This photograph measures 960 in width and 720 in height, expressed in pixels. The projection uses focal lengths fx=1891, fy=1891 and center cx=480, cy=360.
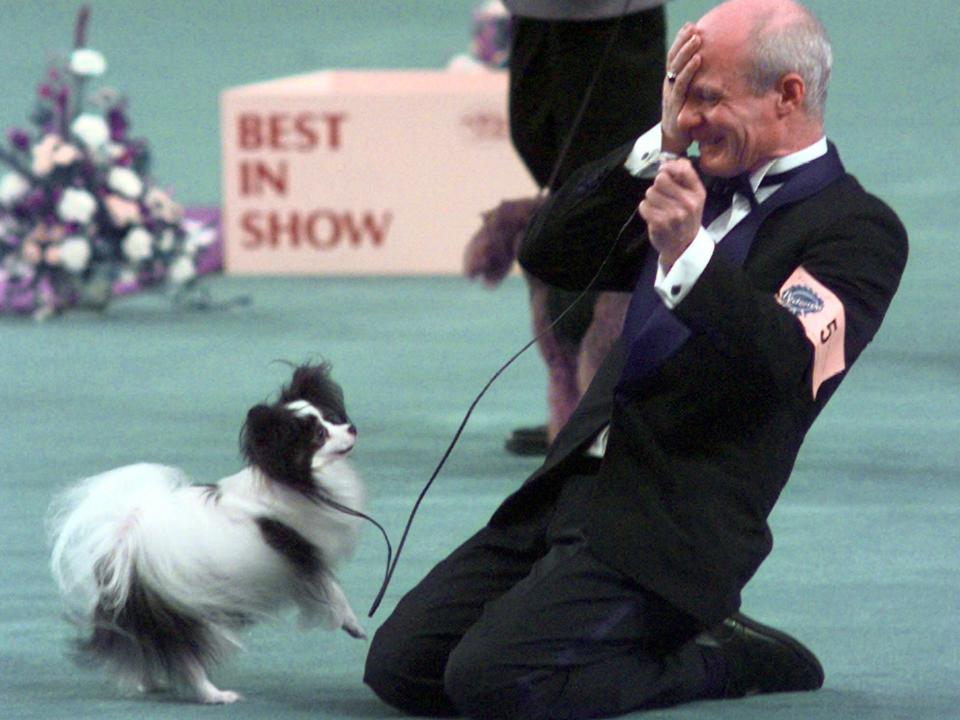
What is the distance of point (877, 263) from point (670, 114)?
11.1 inches

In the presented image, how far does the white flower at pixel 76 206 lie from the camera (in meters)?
5.86

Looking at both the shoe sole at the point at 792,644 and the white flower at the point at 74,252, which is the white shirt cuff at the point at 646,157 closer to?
the shoe sole at the point at 792,644

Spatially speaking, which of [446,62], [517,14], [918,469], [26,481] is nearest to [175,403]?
[26,481]

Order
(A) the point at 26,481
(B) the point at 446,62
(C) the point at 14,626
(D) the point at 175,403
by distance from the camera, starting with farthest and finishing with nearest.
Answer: (B) the point at 446,62, (D) the point at 175,403, (A) the point at 26,481, (C) the point at 14,626

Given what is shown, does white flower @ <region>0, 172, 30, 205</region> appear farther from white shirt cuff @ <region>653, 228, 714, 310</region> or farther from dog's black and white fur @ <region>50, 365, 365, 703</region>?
white shirt cuff @ <region>653, 228, 714, 310</region>

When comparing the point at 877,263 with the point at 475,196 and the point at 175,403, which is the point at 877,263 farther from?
the point at 475,196

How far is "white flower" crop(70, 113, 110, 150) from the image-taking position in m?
5.91

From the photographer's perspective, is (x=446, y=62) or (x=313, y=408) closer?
(x=313, y=408)

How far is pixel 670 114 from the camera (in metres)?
2.11

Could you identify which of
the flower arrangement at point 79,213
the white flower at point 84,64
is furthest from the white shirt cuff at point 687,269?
the white flower at point 84,64

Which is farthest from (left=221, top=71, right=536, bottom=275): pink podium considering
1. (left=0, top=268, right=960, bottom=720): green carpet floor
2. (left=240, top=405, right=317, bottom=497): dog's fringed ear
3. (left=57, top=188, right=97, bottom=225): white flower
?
(left=240, top=405, right=317, bottom=497): dog's fringed ear

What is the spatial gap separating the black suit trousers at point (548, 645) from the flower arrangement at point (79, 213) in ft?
12.6

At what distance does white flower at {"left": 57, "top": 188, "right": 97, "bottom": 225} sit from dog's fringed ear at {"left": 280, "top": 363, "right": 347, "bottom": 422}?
368 cm

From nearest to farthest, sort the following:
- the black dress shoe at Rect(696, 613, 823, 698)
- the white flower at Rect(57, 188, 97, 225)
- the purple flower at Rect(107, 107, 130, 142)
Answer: the black dress shoe at Rect(696, 613, 823, 698)
the white flower at Rect(57, 188, 97, 225)
the purple flower at Rect(107, 107, 130, 142)
